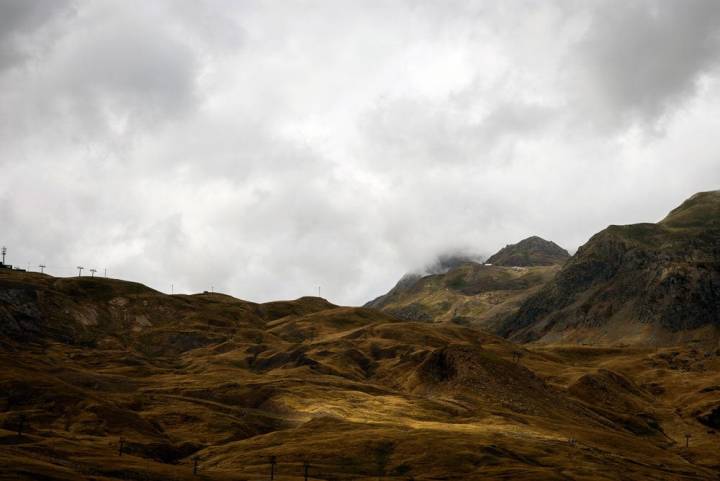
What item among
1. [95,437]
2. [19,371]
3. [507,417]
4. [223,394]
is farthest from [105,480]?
[507,417]

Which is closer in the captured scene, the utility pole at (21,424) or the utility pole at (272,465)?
the utility pole at (272,465)

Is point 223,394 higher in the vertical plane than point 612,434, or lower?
higher

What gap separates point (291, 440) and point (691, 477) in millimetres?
81226

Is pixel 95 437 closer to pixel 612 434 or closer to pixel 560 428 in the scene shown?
pixel 560 428

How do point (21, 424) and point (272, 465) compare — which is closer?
point (272, 465)

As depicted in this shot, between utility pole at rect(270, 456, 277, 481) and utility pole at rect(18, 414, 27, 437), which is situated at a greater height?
utility pole at rect(18, 414, 27, 437)

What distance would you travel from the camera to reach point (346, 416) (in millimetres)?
175625

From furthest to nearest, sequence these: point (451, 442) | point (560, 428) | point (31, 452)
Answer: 1. point (560, 428)
2. point (451, 442)
3. point (31, 452)

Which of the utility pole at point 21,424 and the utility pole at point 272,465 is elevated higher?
the utility pole at point 21,424

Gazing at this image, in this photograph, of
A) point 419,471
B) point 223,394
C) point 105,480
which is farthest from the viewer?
point 223,394

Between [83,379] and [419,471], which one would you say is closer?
[419,471]

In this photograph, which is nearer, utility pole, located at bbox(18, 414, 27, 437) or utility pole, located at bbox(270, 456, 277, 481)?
utility pole, located at bbox(270, 456, 277, 481)

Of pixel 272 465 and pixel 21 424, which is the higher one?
pixel 21 424

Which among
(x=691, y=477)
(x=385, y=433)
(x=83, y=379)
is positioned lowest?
(x=691, y=477)
